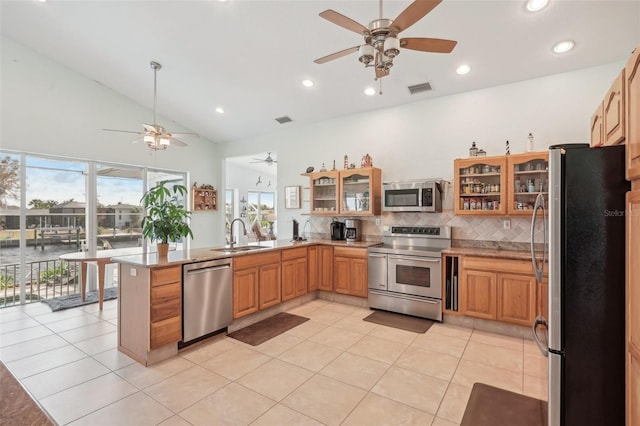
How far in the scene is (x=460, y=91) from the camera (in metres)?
4.22

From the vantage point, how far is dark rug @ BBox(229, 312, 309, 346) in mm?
3404

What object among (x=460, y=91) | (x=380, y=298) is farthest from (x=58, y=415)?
(x=460, y=91)

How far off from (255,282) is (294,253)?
803 mm

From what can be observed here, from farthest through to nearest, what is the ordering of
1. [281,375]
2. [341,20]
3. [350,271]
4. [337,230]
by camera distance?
[337,230] < [350,271] < [281,375] < [341,20]

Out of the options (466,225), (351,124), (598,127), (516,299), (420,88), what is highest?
(420,88)

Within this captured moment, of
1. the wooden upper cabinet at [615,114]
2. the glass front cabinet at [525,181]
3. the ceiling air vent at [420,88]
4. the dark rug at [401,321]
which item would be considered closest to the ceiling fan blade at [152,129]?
the ceiling air vent at [420,88]

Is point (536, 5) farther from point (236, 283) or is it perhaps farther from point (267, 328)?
point (267, 328)

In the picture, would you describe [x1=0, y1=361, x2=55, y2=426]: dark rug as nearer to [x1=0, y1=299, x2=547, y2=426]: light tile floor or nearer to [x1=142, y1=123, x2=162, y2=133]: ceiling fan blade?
[x1=0, y1=299, x2=547, y2=426]: light tile floor

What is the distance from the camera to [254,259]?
12.4ft

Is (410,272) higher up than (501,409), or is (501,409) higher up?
(410,272)

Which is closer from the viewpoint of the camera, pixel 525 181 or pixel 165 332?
pixel 165 332

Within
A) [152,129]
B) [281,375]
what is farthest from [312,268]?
[152,129]

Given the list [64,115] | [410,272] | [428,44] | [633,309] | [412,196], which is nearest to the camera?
[633,309]

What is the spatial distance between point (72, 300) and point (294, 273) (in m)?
3.54
